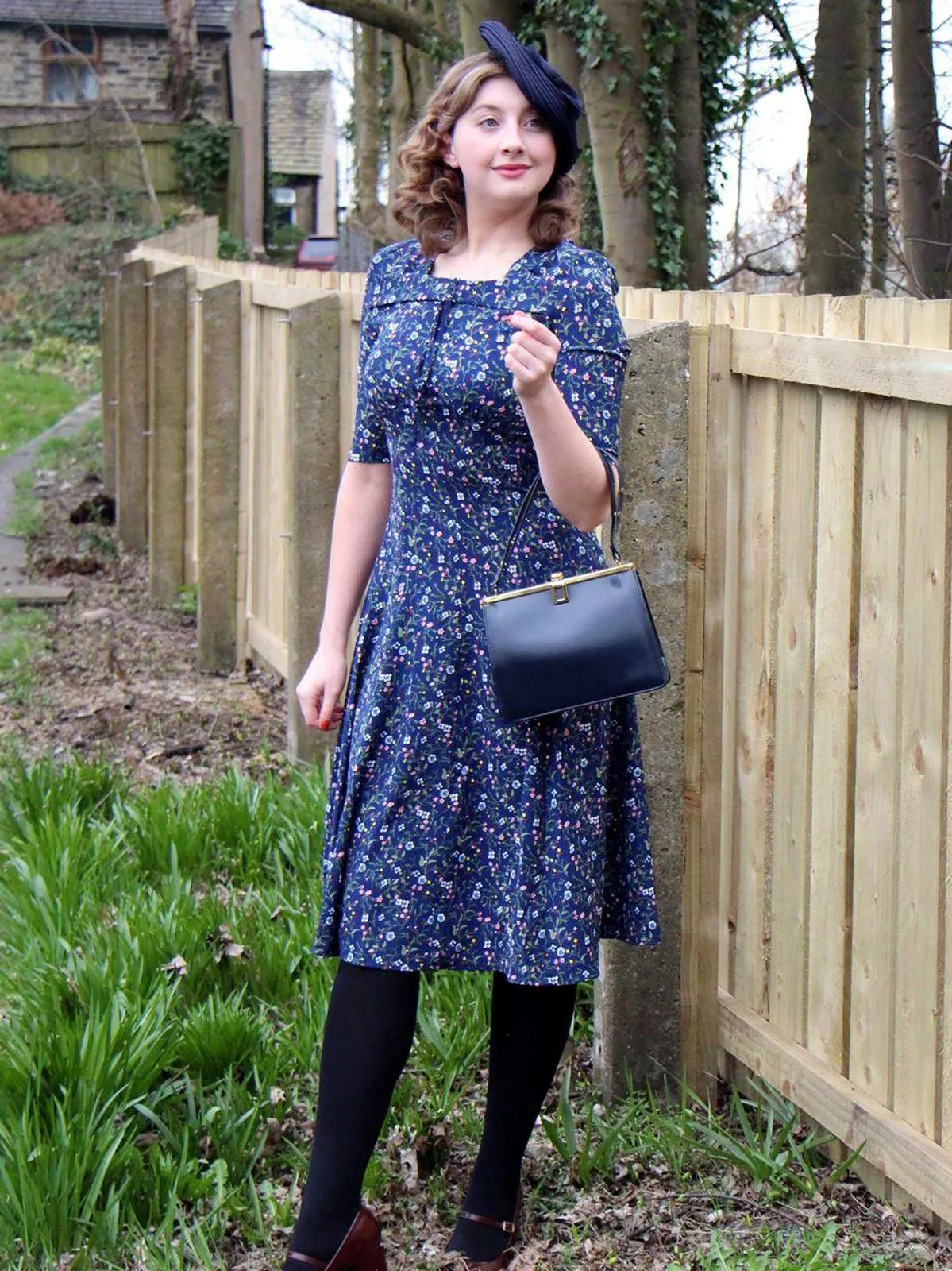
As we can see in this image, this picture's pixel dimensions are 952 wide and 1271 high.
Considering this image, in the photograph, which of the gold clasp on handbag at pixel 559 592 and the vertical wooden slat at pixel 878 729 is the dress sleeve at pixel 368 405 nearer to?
the gold clasp on handbag at pixel 559 592

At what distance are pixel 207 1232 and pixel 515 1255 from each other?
0.51 meters

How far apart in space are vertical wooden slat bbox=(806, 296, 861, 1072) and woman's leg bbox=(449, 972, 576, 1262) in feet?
1.52

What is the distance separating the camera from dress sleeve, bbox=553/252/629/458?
2.54 m

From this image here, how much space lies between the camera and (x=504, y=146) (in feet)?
8.64

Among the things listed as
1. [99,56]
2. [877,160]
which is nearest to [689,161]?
[877,160]

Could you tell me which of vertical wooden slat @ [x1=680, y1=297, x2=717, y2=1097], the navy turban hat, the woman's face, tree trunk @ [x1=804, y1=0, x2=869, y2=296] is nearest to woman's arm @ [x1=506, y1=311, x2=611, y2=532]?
the woman's face

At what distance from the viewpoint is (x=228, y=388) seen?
6.86 meters

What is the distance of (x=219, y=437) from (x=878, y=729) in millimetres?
4541

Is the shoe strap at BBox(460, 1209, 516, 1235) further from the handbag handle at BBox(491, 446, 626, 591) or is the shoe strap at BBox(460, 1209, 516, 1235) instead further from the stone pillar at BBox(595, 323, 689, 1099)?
the handbag handle at BBox(491, 446, 626, 591)

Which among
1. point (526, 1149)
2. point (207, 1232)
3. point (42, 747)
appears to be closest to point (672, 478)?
point (526, 1149)

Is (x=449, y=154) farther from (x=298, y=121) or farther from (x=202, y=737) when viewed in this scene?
(x=298, y=121)

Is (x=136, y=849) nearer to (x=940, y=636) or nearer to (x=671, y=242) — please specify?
(x=940, y=636)

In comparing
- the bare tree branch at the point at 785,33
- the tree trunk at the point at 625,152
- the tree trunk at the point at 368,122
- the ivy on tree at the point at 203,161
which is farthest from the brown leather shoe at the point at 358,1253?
the ivy on tree at the point at 203,161

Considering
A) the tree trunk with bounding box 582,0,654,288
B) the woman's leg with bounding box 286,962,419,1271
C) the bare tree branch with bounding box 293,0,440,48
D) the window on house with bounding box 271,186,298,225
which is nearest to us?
the woman's leg with bounding box 286,962,419,1271
